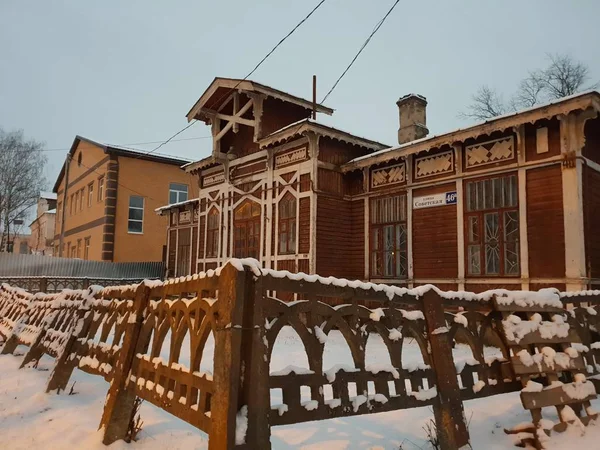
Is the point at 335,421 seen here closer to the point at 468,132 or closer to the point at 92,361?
the point at 92,361

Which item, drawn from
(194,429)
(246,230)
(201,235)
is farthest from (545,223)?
(201,235)

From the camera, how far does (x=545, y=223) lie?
869 cm

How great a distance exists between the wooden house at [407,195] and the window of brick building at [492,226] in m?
0.02

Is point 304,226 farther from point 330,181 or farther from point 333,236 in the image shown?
point 330,181

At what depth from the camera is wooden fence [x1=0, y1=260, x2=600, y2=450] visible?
8.06 ft

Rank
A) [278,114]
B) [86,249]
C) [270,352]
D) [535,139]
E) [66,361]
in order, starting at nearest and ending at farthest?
1. [270,352]
2. [66,361]
3. [535,139]
4. [278,114]
5. [86,249]

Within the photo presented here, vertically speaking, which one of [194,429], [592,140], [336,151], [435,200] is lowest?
[194,429]

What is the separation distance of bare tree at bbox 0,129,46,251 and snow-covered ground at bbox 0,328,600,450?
35.1m

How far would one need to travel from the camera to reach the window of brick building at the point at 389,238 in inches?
449

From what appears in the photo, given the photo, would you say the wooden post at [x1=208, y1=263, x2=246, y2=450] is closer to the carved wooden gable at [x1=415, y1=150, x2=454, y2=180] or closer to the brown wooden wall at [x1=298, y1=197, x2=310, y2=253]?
the carved wooden gable at [x1=415, y1=150, x2=454, y2=180]

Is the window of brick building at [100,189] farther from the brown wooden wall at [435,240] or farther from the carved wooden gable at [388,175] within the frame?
the brown wooden wall at [435,240]

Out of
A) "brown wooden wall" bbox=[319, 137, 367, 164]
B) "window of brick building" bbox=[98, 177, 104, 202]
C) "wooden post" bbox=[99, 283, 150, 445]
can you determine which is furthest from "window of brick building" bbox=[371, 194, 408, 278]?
"window of brick building" bbox=[98, 177, 104, 202]

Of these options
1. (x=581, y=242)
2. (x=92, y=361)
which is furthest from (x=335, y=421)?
(x=581, y=242)

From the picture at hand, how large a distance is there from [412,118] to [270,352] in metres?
11.8
